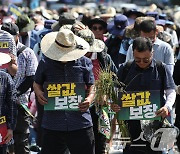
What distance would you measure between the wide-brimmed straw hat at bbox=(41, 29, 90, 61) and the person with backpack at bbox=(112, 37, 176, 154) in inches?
19.1

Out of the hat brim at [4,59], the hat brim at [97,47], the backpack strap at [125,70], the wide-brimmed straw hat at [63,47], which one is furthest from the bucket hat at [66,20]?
the hat brim at [4,59]

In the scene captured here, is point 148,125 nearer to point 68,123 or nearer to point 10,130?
point 68,123

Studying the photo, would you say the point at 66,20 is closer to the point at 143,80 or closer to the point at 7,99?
the point at 143,80

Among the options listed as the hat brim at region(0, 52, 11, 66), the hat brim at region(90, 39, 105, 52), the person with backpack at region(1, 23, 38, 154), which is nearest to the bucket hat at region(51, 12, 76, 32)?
the person with backpack at region(1, 23, 38, 154)

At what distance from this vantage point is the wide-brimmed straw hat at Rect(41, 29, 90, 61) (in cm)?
641

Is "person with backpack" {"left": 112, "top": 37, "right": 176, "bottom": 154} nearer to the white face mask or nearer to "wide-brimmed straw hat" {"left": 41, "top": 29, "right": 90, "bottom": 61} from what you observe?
"wide-brimmed straw hat" {"left": 41, "top": 29, "right": 90, "bottom": 61}

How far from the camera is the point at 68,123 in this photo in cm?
640

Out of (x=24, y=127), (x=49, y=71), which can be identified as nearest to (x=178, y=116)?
(x=24, y=127)

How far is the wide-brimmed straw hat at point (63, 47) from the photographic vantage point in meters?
6.41

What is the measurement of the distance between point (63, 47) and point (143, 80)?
87 centimetres

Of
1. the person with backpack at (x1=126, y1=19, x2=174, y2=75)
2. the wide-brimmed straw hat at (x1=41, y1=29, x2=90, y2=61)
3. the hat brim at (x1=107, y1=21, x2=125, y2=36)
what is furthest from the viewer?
the hat brim at (x1=107, y1=21, x2=125, y2=36)

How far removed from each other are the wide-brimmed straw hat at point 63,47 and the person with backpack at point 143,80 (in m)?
0.49

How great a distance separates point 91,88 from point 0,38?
1.31 meters

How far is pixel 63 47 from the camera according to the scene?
21.5 feet
